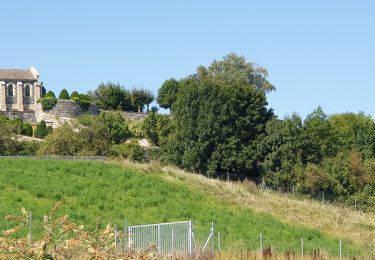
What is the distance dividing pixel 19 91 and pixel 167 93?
1784 cm

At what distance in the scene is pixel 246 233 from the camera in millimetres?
33125

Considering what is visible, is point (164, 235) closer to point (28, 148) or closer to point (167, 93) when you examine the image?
point (28, 148)

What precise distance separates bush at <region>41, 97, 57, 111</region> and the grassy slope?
3818 centimetres

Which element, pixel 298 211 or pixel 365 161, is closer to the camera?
pixel 298 211

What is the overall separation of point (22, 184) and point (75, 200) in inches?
105

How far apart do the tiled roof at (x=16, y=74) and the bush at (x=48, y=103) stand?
12.4 meters

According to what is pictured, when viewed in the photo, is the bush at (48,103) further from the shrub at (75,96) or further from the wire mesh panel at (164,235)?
the wire mesh panel at (164,235)

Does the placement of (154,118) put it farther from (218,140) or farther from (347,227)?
(347,227)

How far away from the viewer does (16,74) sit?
94250mm

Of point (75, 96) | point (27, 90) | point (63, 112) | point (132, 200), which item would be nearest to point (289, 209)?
point (132, 200)

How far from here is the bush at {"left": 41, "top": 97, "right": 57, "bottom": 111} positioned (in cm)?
8081

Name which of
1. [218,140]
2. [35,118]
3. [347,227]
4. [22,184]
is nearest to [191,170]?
[218,140]

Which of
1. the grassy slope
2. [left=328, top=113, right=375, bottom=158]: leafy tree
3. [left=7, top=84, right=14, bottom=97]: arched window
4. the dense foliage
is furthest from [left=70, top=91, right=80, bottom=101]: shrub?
the grassy slope

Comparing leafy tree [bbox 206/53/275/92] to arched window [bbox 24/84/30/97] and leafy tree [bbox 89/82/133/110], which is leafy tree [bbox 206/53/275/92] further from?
arched window [bbox 24/84/30/97]
